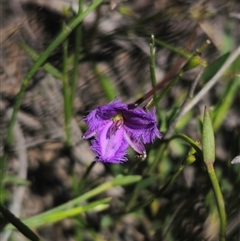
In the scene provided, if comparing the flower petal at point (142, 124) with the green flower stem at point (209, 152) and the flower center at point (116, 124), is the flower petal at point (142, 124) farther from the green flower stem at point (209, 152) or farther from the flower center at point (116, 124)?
the green flower stem at point (209, 152)

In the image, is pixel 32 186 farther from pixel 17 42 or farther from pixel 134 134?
pixel 134 134

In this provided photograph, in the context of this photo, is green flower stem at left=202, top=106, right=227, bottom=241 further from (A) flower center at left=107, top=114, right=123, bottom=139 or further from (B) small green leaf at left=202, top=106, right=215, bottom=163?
(A) flower center at left=107, top=114, right=123, bottom=139

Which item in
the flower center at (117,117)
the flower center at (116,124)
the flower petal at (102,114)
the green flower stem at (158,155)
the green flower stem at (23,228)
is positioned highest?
the flower petal at (102,114)

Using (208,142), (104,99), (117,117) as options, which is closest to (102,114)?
(117,117)

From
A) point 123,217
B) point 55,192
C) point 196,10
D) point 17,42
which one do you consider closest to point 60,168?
point 55,192

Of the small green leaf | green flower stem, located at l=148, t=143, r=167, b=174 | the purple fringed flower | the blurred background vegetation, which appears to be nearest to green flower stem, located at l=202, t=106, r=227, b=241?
the small green leaf

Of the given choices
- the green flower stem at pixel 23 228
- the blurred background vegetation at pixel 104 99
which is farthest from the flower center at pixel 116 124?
the blurred background vegetation at pixel 104 99

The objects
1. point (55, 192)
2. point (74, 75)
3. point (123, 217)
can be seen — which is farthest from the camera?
point (55, 192)

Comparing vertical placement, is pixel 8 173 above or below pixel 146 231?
above
